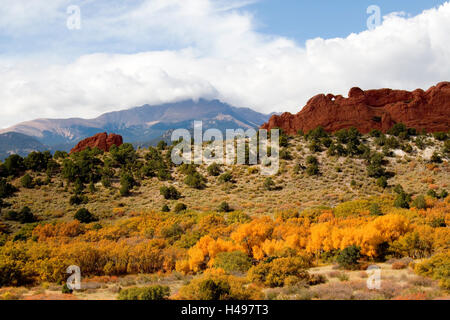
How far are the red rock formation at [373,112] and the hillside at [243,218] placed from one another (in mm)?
4875

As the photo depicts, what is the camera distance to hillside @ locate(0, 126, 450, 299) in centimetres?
1434

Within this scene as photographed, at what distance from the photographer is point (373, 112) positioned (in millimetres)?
59719

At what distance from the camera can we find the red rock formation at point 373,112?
2259 inches

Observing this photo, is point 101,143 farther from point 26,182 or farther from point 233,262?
point 233,262

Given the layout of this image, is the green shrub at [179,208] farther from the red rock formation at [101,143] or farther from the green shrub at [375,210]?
the red rock formation at [101,143]

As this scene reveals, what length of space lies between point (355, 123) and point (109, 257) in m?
52.2

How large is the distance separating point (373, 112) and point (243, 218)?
145 ft

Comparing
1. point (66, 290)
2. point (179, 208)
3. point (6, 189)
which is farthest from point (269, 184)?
point (6, 189)

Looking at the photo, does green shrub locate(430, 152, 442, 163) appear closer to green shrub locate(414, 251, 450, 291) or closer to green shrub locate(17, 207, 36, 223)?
green shrub locate(414, 251, 450, 291)

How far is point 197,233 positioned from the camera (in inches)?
894

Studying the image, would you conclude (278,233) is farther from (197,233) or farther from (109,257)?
(109,257)

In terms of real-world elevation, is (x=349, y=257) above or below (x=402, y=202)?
below

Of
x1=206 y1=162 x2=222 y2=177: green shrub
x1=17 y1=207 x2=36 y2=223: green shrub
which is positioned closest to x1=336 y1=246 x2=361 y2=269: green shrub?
x1=206 y1=162 x2=222 y2=177: green shrub
